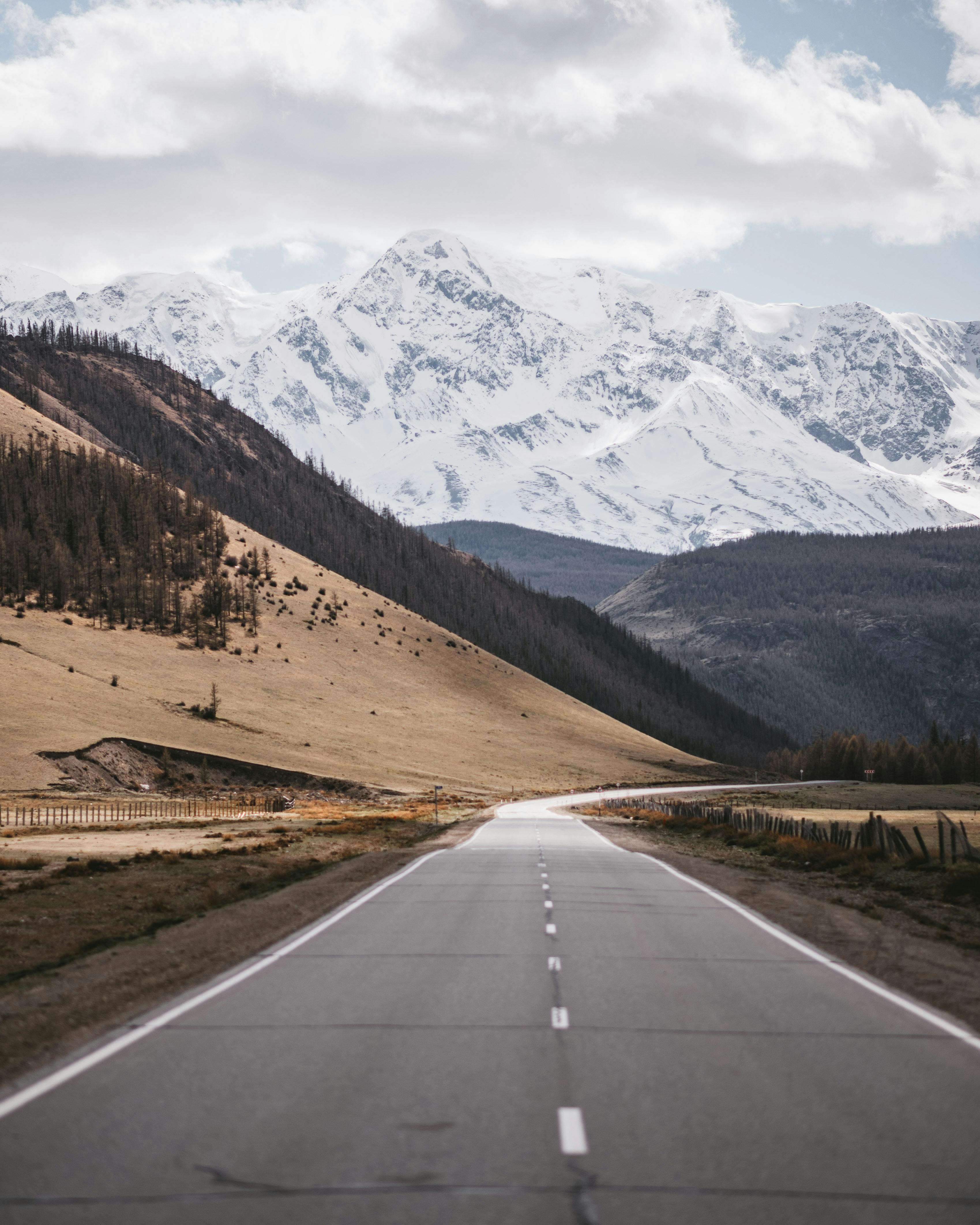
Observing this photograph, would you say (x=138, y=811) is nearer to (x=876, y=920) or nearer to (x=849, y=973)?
(x=876, y=920)

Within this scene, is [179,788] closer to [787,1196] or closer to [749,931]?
[749,931]

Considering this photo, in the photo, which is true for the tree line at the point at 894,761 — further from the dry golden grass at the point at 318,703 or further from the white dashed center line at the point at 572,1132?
the white dashed center line at the point at 572,1132

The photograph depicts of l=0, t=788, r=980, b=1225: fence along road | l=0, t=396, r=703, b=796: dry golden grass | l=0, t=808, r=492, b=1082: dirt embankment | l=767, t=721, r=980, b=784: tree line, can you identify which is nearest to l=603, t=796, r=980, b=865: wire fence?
l=0, t=808, r=492, b=1082: dirt embankment

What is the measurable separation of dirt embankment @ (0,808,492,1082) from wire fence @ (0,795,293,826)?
16.5 m

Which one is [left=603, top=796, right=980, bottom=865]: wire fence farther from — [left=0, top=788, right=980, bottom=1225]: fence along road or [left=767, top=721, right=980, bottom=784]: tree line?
[left=767, top=721, right=980, bottom=784]: tree line

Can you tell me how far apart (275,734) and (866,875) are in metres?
80.5

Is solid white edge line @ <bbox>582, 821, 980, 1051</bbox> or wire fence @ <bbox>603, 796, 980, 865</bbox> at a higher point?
solid white edge line @ <bbox>582, 821, 980, 1051</bbox>

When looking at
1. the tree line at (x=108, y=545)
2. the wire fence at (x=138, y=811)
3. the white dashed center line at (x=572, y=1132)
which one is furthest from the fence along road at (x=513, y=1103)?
the tree line at (x=108, y=545)

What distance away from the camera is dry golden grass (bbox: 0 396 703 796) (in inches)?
3679

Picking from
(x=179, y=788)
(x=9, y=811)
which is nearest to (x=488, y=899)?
(x=9, y=811)

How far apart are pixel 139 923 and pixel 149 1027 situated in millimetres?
9638

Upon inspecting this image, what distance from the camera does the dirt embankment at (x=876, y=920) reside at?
14906 millimetres

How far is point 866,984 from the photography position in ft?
47.5

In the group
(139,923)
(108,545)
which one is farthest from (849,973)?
(108,545)
